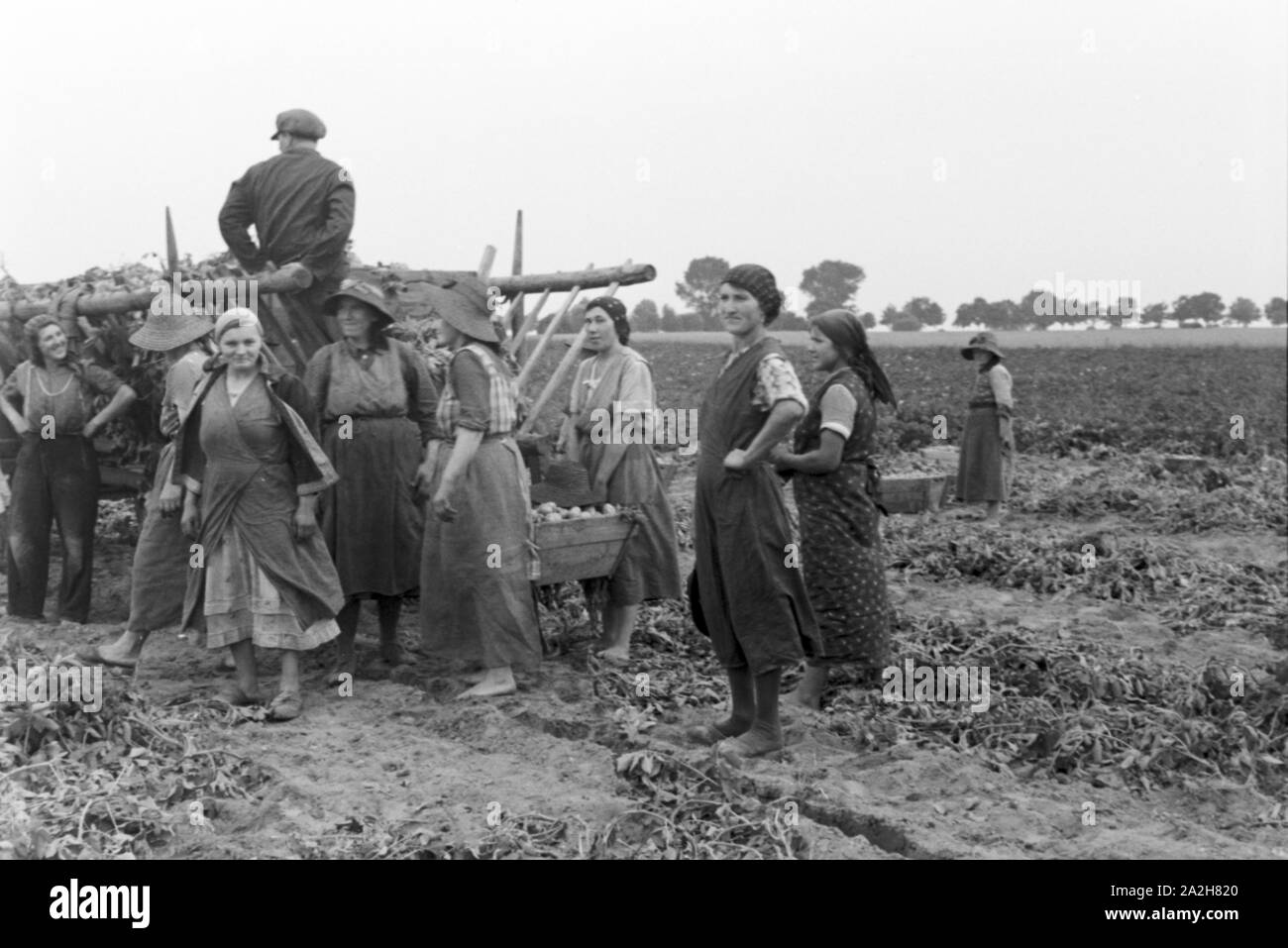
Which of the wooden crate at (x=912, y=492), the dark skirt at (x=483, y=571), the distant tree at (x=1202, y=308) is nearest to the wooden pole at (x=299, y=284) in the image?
the dark skirt at (x=483, y=571)

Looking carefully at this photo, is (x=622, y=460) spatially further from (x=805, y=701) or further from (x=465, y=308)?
(x=805, y=701)

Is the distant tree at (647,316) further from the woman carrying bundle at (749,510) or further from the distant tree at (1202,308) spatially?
the woman carrying bundle at (749,510)

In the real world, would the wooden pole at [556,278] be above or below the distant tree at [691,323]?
below

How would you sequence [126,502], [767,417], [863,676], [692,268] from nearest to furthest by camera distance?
1. [767,417]
2. [863,676]
3. [126,502]
4. [692,268]

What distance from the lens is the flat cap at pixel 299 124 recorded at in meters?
7.08

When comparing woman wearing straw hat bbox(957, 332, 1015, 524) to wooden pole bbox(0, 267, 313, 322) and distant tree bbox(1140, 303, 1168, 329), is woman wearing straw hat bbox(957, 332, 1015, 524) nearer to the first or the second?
wooden pole bbox(0, 267, 313, 322)

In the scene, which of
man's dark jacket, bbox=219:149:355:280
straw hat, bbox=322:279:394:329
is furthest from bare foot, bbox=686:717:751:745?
man's dark jacket, bbox=219:149:355:280

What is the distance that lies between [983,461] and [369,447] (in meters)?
6.78

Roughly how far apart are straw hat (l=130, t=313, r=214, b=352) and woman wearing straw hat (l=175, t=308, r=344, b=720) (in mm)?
794

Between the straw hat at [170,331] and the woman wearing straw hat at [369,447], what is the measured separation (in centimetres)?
64
